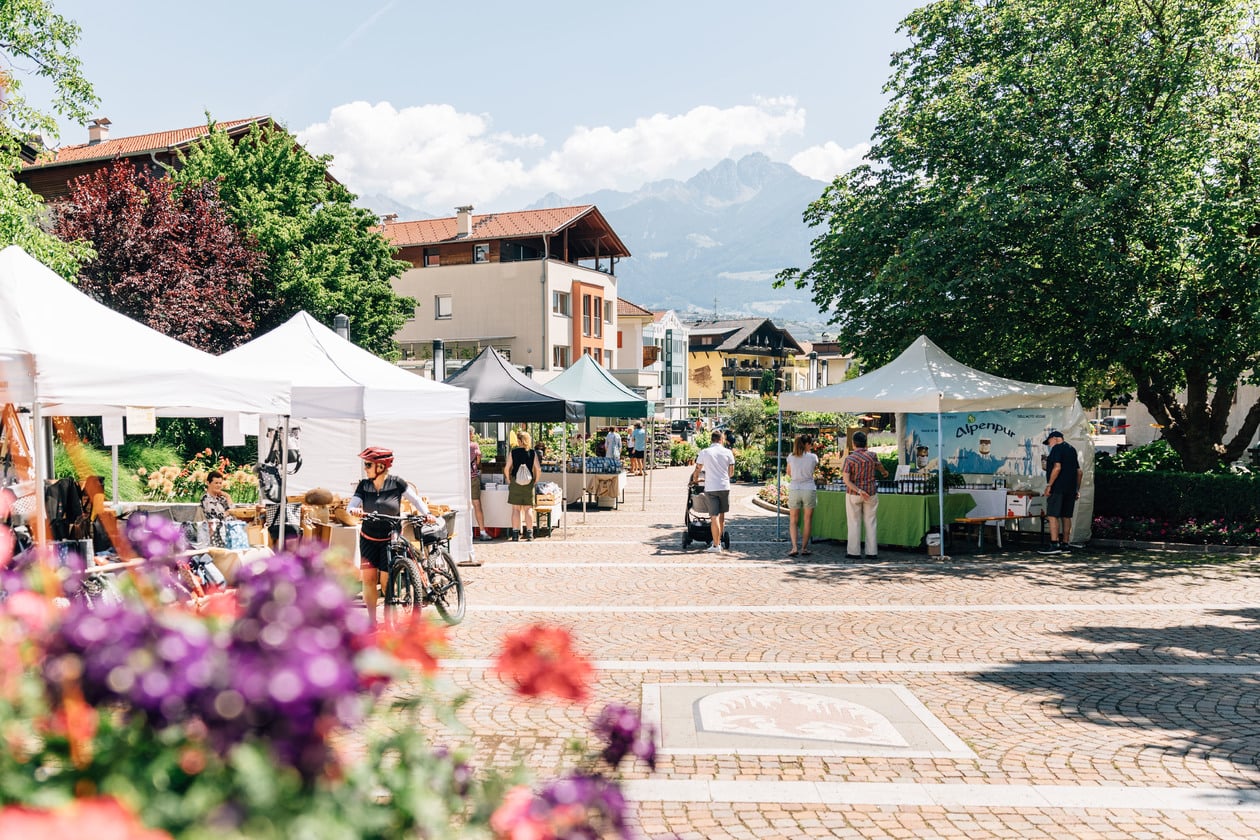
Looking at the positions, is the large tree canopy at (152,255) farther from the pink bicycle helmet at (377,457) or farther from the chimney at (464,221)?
the chimney at (464,221)

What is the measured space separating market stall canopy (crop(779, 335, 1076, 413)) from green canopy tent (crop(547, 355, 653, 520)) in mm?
5866

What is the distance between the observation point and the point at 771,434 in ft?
116

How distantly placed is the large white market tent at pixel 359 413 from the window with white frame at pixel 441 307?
37.0m

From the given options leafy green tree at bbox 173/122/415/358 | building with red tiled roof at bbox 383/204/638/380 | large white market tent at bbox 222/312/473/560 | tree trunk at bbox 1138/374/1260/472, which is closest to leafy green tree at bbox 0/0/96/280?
large white market tent at bbox 222/312/473/560

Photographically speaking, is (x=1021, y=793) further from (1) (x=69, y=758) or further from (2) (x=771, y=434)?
(2) (x=771, y=434)

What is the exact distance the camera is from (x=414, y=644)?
1.93m

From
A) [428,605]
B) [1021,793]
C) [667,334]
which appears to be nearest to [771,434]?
[428,605]

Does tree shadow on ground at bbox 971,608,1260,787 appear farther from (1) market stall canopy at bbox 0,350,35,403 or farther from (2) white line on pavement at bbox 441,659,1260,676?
(1) market stall canopy at bbox 0,350,35,403

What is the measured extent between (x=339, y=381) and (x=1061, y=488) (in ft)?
34.3

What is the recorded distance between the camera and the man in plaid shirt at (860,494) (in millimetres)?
13820

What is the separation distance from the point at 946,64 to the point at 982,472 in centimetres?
778

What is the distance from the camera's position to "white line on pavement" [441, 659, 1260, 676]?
7676mm

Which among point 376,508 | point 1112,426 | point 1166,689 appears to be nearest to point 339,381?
point 376,508

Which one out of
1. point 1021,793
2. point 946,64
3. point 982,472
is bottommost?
point 1021,793
